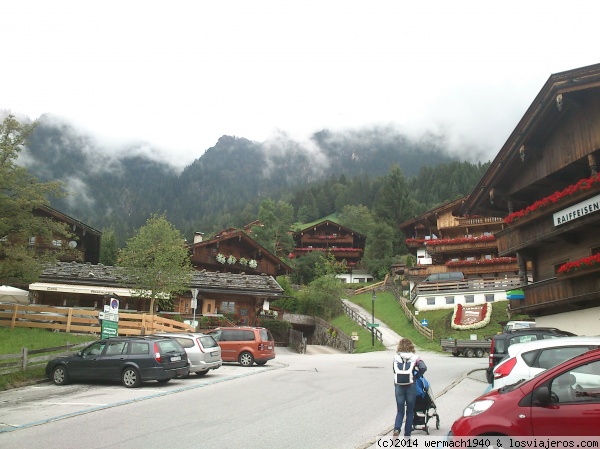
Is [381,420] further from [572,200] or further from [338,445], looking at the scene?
[572,200]

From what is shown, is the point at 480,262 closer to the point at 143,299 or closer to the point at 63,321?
the point at 143,299

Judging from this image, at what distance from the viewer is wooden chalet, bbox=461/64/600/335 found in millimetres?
18031

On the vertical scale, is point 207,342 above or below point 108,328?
below

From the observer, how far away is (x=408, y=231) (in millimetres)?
69188

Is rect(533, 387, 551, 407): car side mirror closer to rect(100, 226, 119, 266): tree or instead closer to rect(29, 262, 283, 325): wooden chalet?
→ rect(29, 262, 283, 325): wooden chalet

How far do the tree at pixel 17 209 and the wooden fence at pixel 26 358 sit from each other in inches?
122

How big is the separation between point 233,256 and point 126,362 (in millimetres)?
32949

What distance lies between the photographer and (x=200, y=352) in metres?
18.8

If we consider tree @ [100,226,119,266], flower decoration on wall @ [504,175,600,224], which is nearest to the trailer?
flower decoration on wall @ [504,175,600,224]

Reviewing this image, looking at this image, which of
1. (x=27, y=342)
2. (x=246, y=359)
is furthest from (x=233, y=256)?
(x=27, y=342)

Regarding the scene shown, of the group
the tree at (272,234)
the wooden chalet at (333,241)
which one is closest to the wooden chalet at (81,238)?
the tree at (272,234)

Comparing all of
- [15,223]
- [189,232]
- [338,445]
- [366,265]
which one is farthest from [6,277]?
[189,232]

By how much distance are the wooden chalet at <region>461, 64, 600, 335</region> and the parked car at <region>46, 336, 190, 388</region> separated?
13551mm

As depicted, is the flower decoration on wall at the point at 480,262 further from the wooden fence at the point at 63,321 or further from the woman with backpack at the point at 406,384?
the woman with backpack at the point at 406,384
